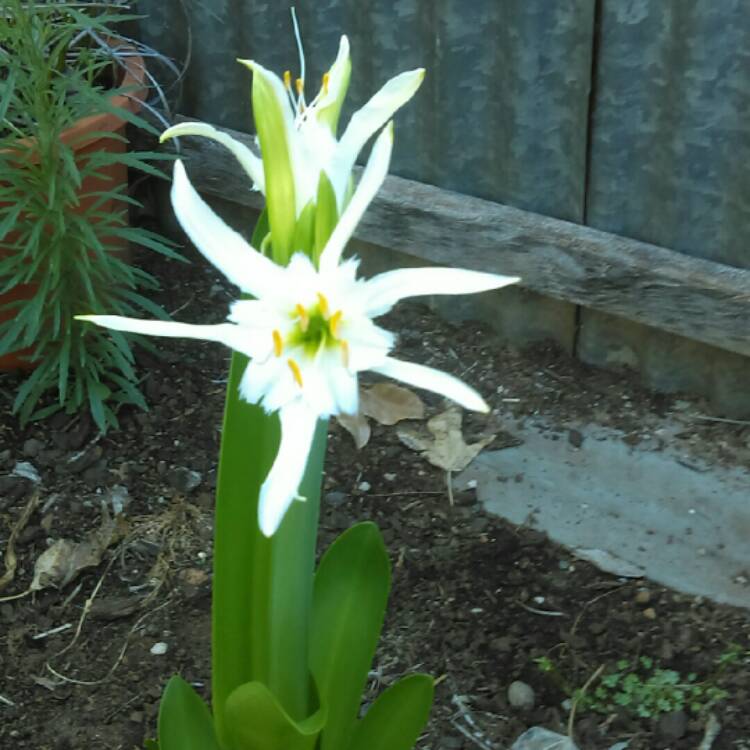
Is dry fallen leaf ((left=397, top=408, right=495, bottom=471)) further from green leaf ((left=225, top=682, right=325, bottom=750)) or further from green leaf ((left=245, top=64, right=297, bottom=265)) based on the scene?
green leaf ((left=245, top=64, right=297, bottom=265))

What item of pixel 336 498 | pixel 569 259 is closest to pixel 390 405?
pixel 336 498

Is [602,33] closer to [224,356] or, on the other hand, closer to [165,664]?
[224,356]

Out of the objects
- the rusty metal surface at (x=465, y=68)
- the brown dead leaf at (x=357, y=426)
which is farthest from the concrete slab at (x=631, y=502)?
the brown dead leaf at (x=357, y=426)

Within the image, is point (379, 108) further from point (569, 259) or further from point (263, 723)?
point (569, 259)

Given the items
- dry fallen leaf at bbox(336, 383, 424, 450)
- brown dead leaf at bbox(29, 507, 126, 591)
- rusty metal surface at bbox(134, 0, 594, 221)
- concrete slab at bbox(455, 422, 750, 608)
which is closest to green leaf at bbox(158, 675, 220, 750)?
brown dead leaf at bbox(29, 507, 126, 591)

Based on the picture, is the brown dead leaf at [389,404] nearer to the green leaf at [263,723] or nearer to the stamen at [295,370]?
the green leaf at [263,723]

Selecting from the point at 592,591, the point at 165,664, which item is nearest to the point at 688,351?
the point at 592,591

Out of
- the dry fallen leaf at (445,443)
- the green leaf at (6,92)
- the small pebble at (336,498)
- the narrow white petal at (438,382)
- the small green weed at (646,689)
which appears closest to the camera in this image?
the narrow white petal at (438,382)

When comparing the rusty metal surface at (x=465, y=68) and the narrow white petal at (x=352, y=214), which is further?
the rusty metal surface at (x=465, y=68)
